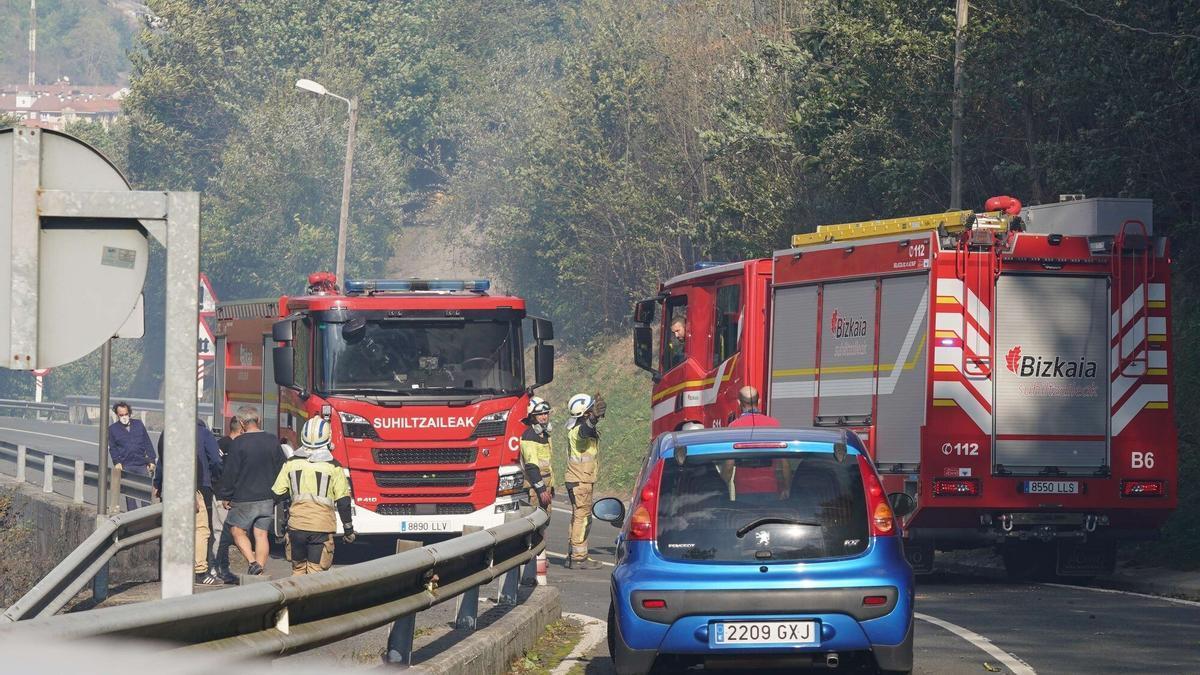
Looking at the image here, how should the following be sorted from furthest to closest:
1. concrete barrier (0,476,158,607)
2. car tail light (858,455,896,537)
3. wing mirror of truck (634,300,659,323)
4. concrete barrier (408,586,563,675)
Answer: concrete barrier (0,476,158,607)
wing mirror of truck (634,300,659,323)
car tail light (858,455,896,537)
concrete barrier (408,586,563,675)

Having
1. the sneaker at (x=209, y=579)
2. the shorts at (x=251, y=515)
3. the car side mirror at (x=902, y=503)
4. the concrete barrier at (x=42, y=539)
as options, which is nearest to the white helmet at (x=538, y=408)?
the shorts at (x=251, y=515)

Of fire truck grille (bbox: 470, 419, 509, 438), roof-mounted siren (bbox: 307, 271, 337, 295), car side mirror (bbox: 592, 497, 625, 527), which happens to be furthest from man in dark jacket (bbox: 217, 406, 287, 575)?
car side mirror (bbox: 592, 497, 625, 527)

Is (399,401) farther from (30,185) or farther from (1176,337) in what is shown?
(30,185)

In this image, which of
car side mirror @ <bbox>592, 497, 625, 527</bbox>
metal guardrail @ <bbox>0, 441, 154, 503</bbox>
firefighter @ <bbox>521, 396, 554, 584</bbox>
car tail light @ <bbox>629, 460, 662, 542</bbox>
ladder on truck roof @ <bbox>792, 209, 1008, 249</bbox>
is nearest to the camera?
car tail light @ <bbox>629, 460, 662, 542</bbox>

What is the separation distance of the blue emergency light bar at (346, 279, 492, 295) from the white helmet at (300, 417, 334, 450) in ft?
16.5

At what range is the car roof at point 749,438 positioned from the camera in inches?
382

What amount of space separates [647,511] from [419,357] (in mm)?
9781

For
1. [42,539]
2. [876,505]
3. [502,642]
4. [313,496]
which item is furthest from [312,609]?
[42,539]

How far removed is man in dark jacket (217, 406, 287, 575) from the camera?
A: 17.0 meters

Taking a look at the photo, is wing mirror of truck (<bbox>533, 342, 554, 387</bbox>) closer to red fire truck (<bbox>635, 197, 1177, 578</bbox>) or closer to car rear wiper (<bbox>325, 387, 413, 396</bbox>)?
car rear wiper (<bbox>325, 387, 413, 396</bbox>)

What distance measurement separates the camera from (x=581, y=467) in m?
18.5

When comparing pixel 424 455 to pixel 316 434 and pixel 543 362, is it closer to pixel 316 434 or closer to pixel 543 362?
pixel 543 362

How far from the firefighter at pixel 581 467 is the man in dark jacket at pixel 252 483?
306cm

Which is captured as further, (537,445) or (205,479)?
(537,445)
